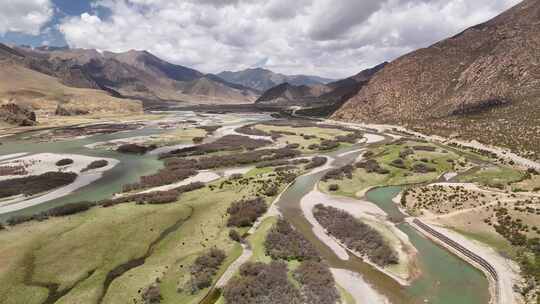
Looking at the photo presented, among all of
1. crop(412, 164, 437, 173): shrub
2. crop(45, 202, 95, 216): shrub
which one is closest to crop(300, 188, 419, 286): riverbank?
crop(412, 164, 437, 173): shrub

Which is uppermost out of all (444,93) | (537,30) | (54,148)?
(537,30)

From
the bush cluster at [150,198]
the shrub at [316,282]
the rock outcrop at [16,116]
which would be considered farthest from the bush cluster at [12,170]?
the rock outcrop at [16,116]

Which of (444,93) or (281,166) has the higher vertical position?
(444,93)

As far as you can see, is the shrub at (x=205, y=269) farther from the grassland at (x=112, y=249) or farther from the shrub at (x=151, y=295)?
the shrub at (x=151, y=295)

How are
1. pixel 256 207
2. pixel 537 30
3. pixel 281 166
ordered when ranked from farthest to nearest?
pixel 537 30 < pixel 281 166 < pixel 256 207

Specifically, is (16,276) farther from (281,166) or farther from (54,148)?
(54,148)

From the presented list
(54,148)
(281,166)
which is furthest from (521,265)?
(54,148)

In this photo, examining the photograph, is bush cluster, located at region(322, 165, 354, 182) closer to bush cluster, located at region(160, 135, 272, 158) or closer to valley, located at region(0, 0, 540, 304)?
valley, located at region(0, 0, 540, 304)
